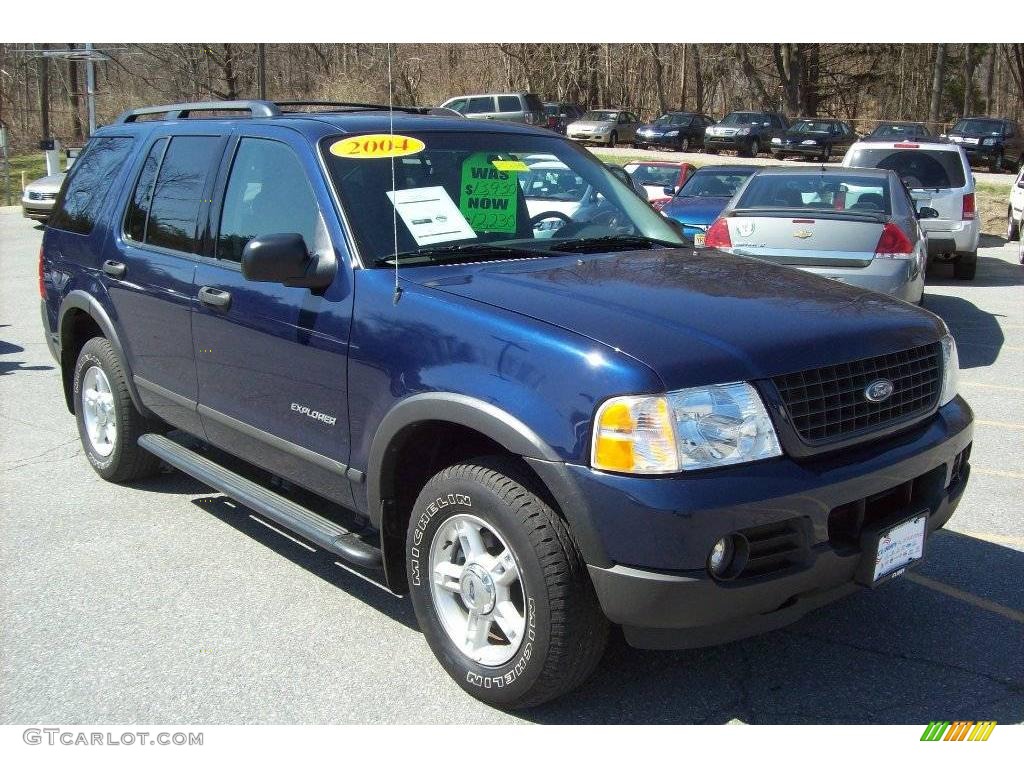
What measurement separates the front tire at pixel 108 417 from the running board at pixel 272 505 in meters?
0.19

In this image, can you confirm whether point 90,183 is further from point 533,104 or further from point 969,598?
point 533,104

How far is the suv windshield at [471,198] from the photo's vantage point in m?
3.85

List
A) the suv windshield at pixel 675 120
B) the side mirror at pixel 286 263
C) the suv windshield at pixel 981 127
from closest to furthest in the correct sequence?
the side mirror at pixel 286 263 < the suv windshield at pixel 981 127 < the suv windshield at pixel 675 120

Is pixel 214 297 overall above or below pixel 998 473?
above

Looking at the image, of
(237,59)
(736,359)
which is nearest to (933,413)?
(736,359)

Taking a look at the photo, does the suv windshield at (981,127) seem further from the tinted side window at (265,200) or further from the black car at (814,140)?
the tinted side window at (265,200)

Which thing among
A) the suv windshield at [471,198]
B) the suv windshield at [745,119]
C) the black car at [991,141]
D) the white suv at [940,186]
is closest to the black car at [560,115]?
the suv windshield at [745,119]

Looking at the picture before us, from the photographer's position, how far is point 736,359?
9.76 ft

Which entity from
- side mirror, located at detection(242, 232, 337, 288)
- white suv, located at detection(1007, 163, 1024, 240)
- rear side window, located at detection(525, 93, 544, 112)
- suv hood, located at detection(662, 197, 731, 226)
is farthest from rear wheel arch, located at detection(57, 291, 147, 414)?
rear side window, located at detection(525, 93, 544, 112)

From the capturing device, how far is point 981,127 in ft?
102

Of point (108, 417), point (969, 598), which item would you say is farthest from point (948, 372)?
point (108, 417)

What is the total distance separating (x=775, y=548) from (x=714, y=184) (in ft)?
41.1

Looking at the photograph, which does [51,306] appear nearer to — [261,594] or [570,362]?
[261,594]
